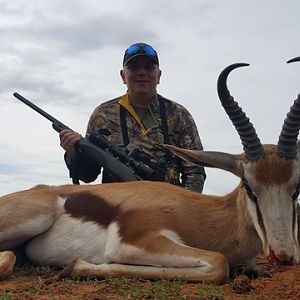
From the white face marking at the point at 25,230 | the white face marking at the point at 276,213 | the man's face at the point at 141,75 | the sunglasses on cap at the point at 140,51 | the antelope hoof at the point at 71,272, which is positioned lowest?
the antelope hoof at the point at 71,272

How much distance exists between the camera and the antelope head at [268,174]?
5082 millimetres

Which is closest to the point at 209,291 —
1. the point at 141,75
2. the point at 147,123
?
the point at 147,123

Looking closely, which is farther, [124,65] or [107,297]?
[124,65]

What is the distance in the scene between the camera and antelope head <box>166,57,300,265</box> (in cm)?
508

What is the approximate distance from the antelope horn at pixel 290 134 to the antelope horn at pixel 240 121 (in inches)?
8.1

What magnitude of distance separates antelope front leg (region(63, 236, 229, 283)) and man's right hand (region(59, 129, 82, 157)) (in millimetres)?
2967

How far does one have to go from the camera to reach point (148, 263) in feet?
18.8

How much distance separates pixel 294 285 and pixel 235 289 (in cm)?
48

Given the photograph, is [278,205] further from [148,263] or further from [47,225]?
[47,225]

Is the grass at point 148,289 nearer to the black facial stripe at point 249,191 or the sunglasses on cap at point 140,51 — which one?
the black facial stripe at point 249,191

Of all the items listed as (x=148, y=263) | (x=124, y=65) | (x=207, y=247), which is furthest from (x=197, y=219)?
(x=124, y=65)

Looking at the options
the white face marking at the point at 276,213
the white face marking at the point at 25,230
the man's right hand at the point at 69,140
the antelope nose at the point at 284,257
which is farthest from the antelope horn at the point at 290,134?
the man's right hand at the point at 69,140

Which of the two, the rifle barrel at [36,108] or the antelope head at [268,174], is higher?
the rifle barrel at [36,108]

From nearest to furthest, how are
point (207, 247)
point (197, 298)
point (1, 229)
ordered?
point (197, 298), point (207, 247), point (1, 229)
